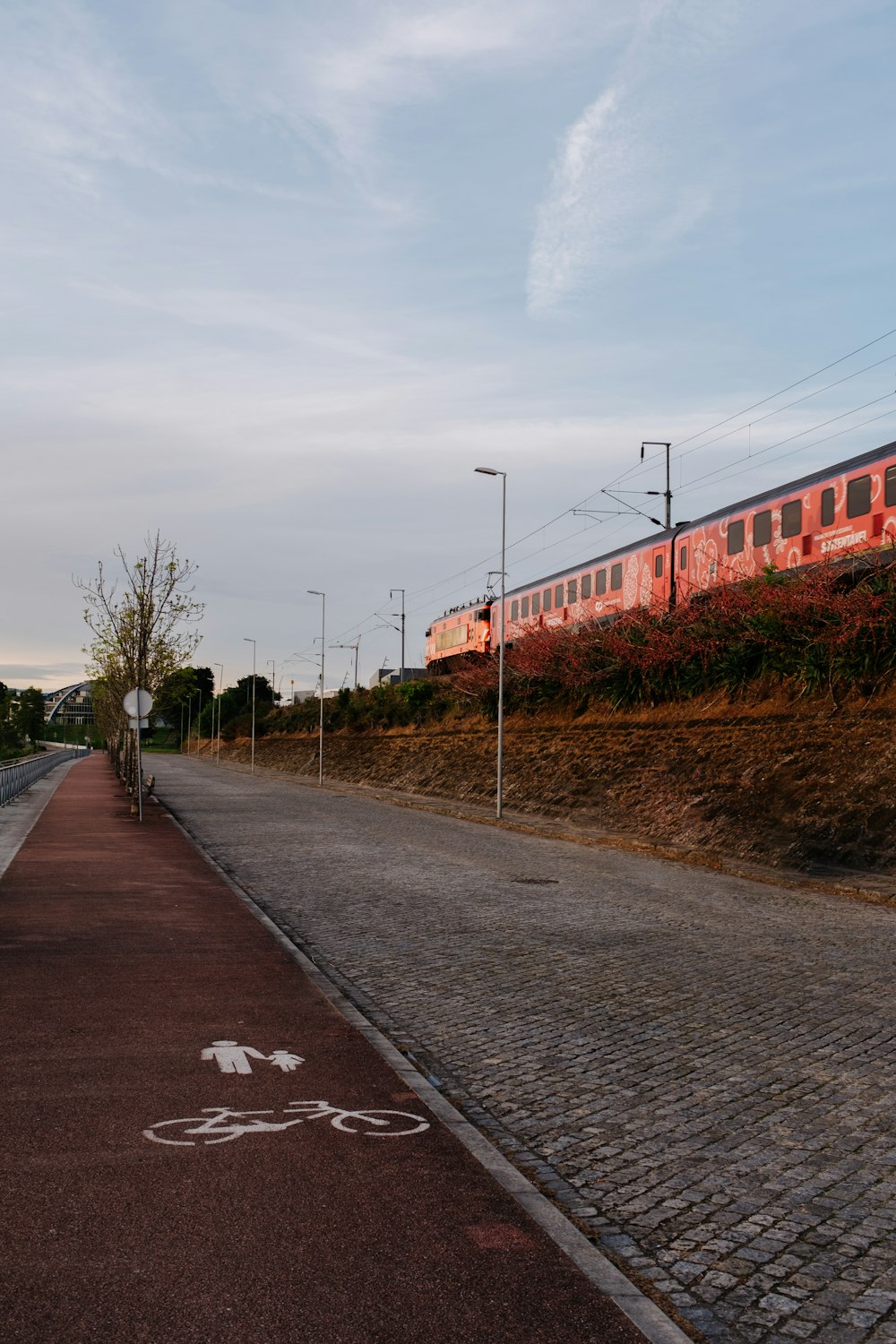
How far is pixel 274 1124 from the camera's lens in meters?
5.60

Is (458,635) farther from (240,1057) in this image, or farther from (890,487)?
(240,1057)

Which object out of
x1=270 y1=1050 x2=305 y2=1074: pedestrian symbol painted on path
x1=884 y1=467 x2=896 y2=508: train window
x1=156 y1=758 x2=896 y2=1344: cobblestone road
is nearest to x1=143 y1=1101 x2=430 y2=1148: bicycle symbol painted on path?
x1=156 y1=758 x2=896 y2=1344: cobblestone road

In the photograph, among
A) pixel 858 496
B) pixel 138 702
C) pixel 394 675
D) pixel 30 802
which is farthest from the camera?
pixel 394 675

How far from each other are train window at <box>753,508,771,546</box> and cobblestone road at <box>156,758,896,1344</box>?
13.0 metres

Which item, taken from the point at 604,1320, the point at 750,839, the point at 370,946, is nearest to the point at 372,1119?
the point at 604,1320

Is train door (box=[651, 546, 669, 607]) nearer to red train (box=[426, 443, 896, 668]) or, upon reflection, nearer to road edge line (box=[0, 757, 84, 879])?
red train (box=[426, 443, 896, 668])

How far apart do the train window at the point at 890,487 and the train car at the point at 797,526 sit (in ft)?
0.06

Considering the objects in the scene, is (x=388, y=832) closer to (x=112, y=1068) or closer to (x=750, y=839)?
(x=750, y=839)

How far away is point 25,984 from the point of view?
28.7ft

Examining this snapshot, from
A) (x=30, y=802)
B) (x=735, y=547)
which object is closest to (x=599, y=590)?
(x=735, y=547)

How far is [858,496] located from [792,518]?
9.07 ft

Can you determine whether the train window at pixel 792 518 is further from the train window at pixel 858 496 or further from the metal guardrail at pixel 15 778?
the metal guardrail at pixel 15 778

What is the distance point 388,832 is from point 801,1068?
62.6 feet

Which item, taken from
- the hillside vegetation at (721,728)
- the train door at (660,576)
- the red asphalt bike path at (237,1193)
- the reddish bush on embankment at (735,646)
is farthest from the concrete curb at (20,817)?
the train door at (660,576)
